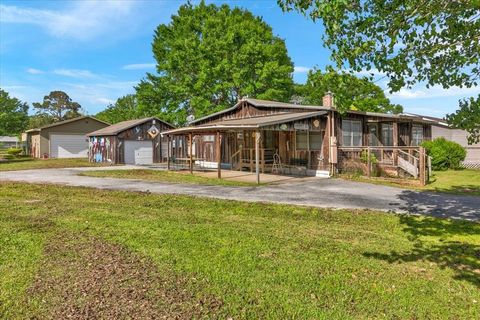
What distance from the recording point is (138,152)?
29.4 metres

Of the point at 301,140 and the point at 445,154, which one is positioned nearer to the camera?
the point at 301,140

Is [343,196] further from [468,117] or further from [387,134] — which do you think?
[387,134]

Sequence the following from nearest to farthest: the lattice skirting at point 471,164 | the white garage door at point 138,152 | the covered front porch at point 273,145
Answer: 1. the covered front porch at point 273,145
2. the lattice skirting at point 471,164
3. the white garage door at point 138,152

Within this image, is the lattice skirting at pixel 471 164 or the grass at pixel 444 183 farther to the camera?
the lattice skirting at pixel 471 164

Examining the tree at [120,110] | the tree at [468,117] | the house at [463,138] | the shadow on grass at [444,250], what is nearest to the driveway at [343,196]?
the shadow on grass at [444,250]

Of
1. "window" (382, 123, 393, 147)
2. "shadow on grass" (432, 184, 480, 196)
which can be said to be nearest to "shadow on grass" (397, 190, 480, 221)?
"shadow on grass" (432, 184, 480, 196)

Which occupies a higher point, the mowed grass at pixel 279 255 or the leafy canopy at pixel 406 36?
the leafy canopy at pixel 406 36

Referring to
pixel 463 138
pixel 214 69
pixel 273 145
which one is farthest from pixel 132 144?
pixel 463 138

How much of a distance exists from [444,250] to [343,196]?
5.18m

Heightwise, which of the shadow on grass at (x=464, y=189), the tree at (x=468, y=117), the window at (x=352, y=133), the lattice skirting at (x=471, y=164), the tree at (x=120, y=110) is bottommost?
the shadow on grass at (x=464, y=189)

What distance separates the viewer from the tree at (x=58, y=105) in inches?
3260

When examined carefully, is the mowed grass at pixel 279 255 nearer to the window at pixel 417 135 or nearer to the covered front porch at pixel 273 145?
the covered front porch at pixel 273 145

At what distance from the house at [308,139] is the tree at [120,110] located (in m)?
34.2

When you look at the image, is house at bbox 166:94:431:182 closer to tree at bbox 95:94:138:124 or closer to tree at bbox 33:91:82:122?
tree at bbox 95:94:138:124
